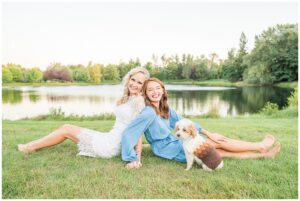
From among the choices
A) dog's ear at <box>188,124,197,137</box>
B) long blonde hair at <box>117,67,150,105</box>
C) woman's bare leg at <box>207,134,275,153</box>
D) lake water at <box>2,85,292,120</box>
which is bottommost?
lake water at <box>2,85,292,120</box>

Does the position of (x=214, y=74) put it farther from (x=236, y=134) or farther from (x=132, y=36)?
(x=236, y=134)

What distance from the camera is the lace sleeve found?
13.8 ft

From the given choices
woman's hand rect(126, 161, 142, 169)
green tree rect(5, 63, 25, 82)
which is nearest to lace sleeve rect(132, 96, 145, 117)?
woman's hand rect(126, 161, 142, 169)

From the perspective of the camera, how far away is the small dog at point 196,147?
371cm

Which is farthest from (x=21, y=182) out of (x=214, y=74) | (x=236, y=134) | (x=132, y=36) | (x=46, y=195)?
(x=214, y=74)

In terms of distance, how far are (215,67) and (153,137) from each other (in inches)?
748

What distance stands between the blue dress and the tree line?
1026 cm

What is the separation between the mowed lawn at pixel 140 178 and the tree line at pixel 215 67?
10343 millimetres

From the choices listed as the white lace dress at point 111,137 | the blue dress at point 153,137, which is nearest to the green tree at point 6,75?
the white lace dress at point 111,137

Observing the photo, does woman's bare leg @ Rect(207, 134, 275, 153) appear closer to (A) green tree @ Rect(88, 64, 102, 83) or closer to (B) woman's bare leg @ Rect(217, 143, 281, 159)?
(B) woman's bare leg @ Rect(217, 143, 281, 159)

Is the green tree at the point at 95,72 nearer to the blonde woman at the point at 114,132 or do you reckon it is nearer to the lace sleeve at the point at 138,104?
the blonde woman at the point at 114,132

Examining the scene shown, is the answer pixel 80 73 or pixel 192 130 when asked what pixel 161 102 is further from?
pixel 80 73

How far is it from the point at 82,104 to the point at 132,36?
596 cm

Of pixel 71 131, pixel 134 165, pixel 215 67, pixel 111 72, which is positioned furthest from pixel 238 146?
pixel 215 67
